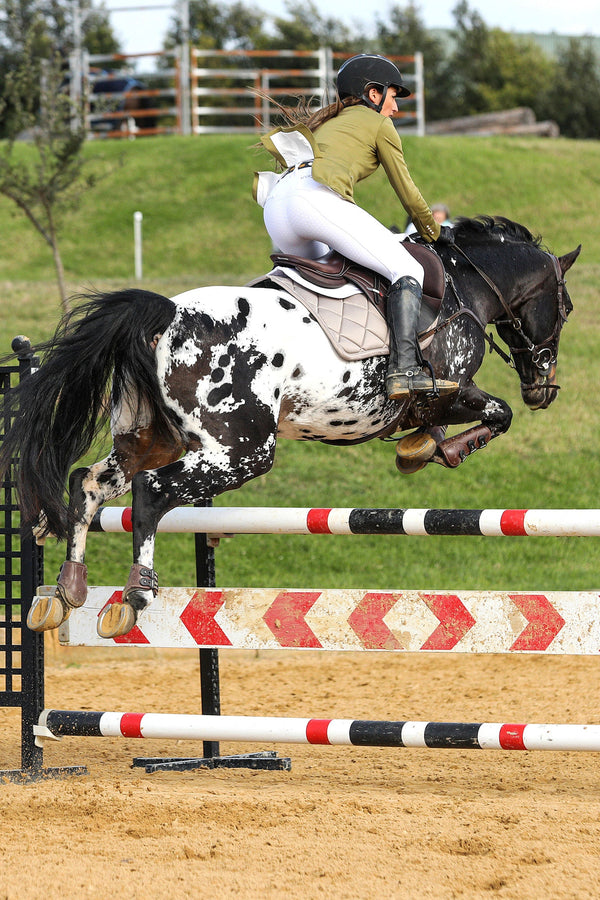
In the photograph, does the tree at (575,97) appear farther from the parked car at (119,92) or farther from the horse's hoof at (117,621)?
the horse's hoof at (117,621)

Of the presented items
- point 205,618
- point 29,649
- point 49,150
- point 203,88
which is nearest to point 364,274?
point 205,618

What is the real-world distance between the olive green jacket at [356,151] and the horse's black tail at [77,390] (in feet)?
2.92

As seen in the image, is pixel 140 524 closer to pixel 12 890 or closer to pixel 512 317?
A: pixel 12 890

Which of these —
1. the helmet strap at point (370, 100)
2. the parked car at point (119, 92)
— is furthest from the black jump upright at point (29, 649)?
the parked car at point (119, 92)

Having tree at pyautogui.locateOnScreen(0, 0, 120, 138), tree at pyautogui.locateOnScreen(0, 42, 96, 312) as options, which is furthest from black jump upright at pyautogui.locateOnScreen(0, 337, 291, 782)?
tree at pyautogui.locateOnScreen(0, 0, 120, 138)

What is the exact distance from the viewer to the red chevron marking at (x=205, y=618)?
4.36 meters

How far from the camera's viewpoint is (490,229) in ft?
16.6

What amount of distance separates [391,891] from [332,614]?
4.33 ft

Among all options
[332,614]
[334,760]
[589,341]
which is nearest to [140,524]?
[332,614]

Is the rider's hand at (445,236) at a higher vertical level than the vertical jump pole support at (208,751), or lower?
higher

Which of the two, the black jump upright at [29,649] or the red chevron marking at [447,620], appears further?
the black jump upright at [29,649]

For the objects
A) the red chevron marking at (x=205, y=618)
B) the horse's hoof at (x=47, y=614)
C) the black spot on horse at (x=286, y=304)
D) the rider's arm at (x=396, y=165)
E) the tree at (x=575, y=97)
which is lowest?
the red chevron marking at (x=205, y=618)

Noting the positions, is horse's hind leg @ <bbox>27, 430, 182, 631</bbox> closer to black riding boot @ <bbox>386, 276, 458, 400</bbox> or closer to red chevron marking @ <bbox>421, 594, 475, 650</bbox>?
black riding boot @ <bbox>386, 276, 458, 400</bbox>

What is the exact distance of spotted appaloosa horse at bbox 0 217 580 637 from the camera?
4.00m
